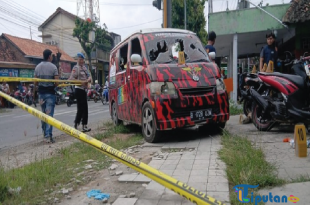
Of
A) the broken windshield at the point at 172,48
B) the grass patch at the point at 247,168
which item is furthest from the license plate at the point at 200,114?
the grass patch at the point at 247,168

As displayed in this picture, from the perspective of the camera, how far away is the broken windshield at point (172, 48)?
5.70 m

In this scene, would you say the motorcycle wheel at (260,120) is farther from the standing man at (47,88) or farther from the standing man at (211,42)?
the standing man at (47,88)

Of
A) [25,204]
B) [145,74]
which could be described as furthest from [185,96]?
[25,204]

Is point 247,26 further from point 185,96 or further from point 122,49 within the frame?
point 185,96

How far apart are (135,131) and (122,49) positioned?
1985 mm

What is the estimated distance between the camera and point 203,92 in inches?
211

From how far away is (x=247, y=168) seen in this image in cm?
326

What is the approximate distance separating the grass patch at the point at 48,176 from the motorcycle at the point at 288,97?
109 inches

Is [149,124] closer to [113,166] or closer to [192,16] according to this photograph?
[113,166]

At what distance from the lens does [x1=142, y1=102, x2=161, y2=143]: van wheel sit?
207 inches

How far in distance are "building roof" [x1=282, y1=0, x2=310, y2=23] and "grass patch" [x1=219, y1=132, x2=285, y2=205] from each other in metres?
5.75

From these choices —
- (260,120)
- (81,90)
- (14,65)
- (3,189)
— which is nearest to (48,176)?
(3,189)

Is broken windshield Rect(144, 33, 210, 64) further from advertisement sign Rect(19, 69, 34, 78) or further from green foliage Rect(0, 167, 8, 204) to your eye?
advertisement sign Rect(19, 69, 34, 78)

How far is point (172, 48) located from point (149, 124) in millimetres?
1540
